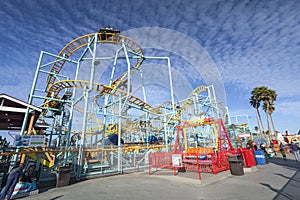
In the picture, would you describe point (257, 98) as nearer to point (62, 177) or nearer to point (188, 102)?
point (188, 102)

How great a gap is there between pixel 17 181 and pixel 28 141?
2.06 m

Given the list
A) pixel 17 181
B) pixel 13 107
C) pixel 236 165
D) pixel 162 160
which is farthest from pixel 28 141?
pixel 236 165

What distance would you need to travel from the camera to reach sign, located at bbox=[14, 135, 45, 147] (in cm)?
575

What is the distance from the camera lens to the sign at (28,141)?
575 centimetres

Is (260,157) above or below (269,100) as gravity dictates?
below

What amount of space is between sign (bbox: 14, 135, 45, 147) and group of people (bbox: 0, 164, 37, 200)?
117 cm

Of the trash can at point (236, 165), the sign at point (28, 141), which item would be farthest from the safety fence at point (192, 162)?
the sign at point (28, 141)

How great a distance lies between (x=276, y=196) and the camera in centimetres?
372

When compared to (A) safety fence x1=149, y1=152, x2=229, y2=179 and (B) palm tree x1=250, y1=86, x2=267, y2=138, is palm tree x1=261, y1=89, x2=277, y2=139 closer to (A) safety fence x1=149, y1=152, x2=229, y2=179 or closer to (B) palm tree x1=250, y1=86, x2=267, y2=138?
(B) palm tree x1=250, y1=86, x2=267, y2=138

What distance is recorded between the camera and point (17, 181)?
14.0 ft

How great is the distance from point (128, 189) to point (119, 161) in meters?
3.23

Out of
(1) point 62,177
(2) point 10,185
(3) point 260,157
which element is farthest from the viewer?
(3) point 260,157

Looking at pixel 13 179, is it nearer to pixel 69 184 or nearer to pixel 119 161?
pixel 69 184

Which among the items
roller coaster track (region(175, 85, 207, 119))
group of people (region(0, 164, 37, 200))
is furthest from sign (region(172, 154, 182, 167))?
roller coaster track (region(175, 85, 207, 119))
